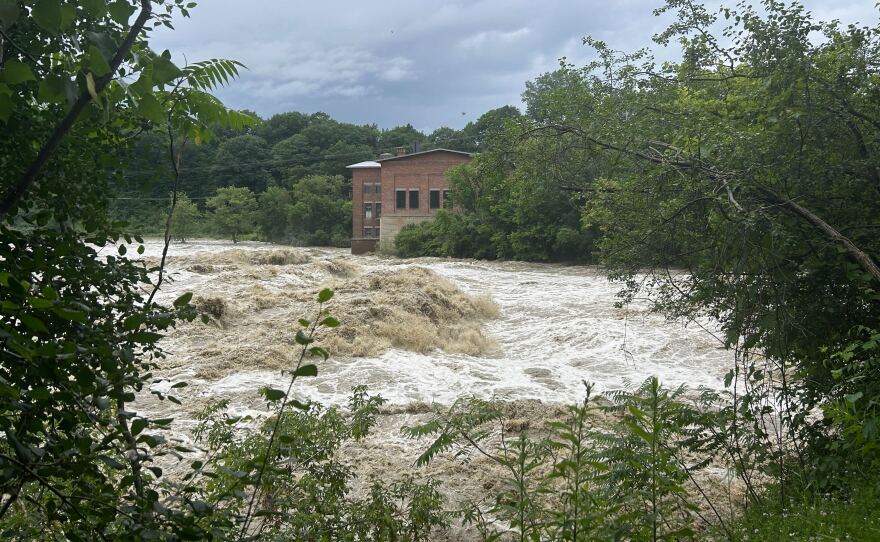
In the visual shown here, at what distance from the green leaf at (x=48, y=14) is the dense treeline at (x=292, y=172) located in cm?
4795

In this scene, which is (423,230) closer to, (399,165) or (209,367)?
(399,165)

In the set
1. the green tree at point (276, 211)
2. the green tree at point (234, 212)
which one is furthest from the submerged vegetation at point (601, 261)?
the green tree at point (234, 212)

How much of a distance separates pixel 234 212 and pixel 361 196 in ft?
50.7

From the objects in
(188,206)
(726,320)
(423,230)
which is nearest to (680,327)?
(726,320)

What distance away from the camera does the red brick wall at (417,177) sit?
51.1 meters

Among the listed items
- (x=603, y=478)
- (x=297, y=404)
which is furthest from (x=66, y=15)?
(x=603, y=478)

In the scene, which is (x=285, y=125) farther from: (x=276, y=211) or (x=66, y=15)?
(x=66, y=15)

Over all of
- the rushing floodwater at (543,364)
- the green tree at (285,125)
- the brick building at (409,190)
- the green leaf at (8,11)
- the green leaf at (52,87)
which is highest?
the green tree at (285,125)

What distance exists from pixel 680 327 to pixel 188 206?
49.6 metres

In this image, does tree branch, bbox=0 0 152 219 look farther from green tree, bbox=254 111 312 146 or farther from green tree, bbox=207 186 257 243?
green tree, bbox=254 111 312 146

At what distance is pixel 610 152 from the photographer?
7.16 metres

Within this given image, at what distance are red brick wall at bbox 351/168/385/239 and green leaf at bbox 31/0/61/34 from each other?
177 ft

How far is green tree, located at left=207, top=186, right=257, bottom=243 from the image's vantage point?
2502 inches

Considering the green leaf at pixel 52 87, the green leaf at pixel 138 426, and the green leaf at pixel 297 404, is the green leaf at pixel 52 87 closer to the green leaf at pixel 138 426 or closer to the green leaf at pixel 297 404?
the green leaf at pixel 138 426
